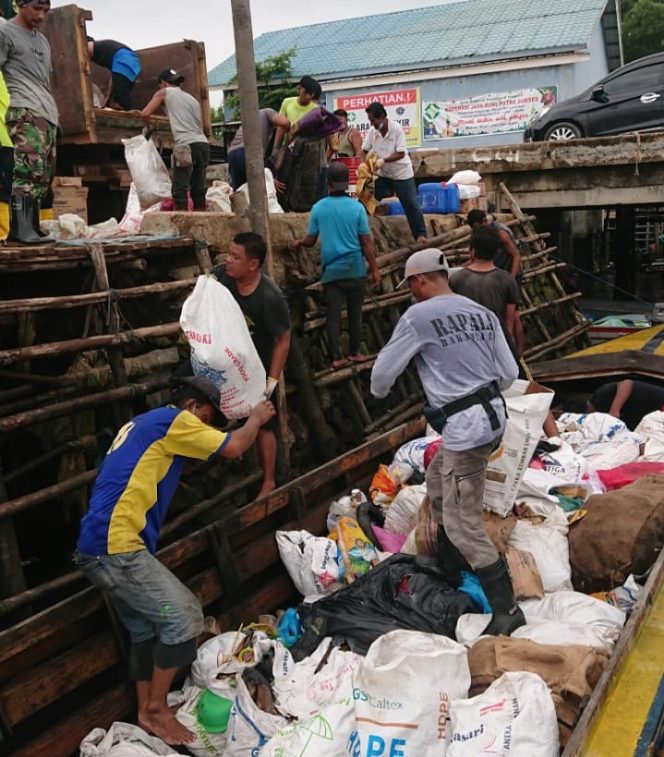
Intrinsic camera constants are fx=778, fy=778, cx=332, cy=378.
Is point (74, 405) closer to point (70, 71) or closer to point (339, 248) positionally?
point (339, 248)

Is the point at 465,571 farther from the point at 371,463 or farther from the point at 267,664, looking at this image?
the point at 371,463

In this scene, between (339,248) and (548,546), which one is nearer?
(548,546)

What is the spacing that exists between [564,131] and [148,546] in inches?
500

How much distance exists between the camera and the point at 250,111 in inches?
186

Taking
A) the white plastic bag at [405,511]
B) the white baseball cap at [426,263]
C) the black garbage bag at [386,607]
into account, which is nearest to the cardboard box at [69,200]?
the white plastic bag at [405,511]

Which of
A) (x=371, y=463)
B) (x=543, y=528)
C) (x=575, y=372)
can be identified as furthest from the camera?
(x=575, y=372)

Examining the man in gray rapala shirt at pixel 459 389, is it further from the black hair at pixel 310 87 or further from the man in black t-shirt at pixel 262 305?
the black hair at pixel 310 87

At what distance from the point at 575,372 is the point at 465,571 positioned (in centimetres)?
423

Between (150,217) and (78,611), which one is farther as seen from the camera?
(150,217)

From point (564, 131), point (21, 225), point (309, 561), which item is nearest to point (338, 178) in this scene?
point (21, 225)

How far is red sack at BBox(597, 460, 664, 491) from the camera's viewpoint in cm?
536

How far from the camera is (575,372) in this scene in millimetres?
7676

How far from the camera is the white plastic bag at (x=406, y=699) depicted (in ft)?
9.35

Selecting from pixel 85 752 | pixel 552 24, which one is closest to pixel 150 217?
pixel 85 752
